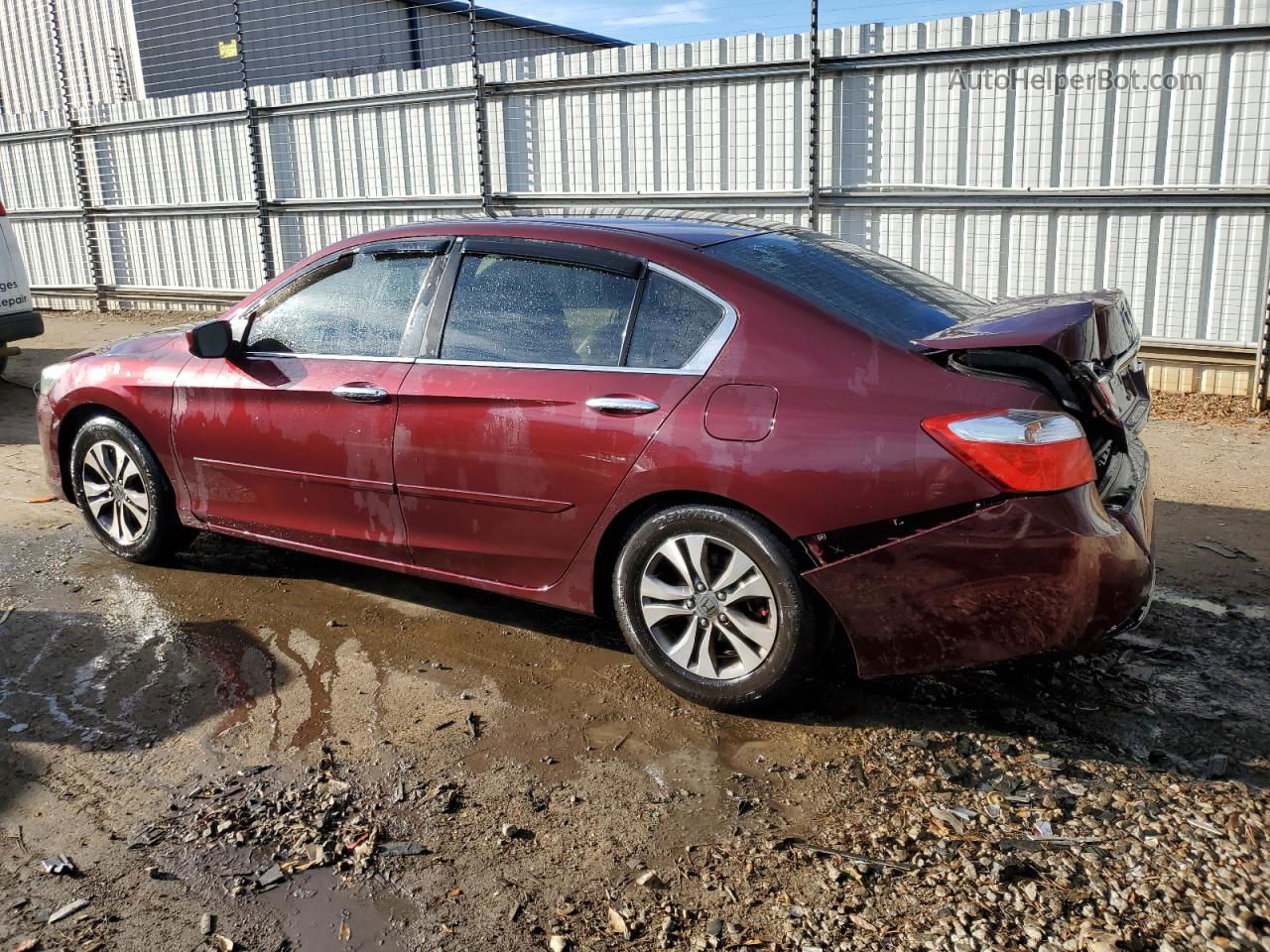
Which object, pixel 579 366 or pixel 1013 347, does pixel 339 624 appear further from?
pixel 1013 347

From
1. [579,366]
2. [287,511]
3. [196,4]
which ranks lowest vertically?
[287,511]

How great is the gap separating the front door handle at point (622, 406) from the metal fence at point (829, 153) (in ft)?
20.1

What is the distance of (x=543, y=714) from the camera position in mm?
3699

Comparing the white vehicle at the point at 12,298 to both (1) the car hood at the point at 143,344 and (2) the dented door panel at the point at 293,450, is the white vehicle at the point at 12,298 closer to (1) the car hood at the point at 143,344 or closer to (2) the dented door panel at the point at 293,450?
(1) the car hood at the point at 143,344

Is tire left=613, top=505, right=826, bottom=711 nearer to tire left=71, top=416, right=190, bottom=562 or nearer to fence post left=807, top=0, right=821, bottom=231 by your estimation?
tire left=71, top=416, right=190, bottom=562

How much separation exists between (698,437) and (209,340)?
230cm

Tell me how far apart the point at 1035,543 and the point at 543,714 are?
1678mm

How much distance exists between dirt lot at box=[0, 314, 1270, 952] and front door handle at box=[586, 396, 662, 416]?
1000 mm

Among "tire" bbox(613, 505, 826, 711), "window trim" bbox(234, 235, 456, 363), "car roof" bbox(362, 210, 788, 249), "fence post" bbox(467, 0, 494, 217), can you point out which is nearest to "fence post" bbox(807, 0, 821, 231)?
"fence post" bbox(467, 0, 494, 217)

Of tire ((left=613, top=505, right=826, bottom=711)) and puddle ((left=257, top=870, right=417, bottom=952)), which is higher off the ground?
tire ((left=613, top=505, right=826, bottom=711))

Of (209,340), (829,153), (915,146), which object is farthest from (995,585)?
(829,153)

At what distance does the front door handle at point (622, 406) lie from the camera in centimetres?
359

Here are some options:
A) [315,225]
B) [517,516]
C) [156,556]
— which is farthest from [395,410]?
[315,225]

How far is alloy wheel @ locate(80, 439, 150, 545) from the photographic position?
16.9ft
